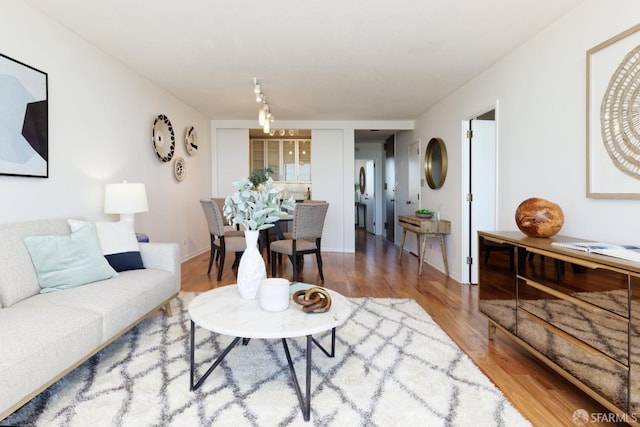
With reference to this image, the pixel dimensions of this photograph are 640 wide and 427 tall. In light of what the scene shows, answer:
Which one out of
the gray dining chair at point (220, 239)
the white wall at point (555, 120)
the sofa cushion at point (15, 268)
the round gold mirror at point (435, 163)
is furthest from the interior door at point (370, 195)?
the sofa cushion at point (15, 268)

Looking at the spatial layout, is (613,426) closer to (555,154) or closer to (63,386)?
(555,154)

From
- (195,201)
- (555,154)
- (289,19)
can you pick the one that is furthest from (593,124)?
(195,201)

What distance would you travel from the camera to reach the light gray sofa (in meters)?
1.27

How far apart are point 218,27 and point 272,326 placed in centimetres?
233

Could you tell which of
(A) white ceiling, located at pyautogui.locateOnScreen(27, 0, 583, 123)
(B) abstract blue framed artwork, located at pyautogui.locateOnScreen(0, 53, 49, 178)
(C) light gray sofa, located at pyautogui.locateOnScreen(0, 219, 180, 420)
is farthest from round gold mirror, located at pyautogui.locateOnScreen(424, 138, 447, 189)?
(B) abstract blue framed artwork, located at pyautogui.locateOnScreen(0, 53, 49, 178)

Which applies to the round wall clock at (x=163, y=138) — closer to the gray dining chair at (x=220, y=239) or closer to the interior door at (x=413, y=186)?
the gray dining chair at (x=220, y=239)

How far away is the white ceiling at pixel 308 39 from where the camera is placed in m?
2.30

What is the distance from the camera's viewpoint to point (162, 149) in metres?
4.16

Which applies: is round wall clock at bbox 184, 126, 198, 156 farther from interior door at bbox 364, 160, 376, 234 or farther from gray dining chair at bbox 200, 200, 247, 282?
interior door at bbox 364, 160, 376, 234

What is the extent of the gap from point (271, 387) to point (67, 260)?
5.01ft

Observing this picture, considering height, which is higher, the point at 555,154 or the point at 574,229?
the point at 555,154

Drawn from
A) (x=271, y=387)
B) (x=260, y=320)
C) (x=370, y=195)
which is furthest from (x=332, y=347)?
(x=370, y=195)

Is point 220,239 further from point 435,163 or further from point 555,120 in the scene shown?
point 555,120

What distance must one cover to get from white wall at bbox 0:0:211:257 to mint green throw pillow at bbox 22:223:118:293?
0.44 m
